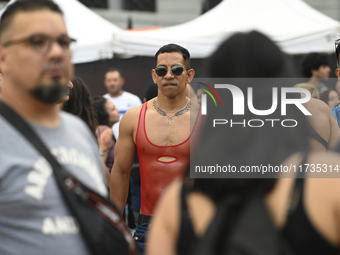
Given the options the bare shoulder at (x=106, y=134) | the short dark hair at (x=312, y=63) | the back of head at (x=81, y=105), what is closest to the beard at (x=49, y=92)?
the back of head at (x=81, y=105)

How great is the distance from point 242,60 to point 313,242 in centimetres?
59

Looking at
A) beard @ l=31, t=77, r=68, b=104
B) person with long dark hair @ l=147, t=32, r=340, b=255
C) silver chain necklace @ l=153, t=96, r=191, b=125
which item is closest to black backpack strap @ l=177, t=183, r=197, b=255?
person with long dark hair @ l=147, t=32, r=340, b=255

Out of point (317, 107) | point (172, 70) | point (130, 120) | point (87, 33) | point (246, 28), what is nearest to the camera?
point (317, 107)

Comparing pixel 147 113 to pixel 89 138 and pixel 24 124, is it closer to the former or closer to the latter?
pixel 89 138

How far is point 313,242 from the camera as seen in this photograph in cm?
136

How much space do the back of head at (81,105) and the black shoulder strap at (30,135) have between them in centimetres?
247

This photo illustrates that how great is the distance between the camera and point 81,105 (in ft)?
14.4

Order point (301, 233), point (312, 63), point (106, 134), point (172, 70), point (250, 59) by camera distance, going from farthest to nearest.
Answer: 1. point (312, 63)
2. point (106, 134)
3. point (172, 70)
4. point (250, 59)
5. point (301, 233)

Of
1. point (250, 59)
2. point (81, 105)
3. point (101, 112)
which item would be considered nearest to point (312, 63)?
point (101, 112)

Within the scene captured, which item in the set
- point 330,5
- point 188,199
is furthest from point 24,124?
point 330,5

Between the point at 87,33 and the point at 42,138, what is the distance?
27.6ft

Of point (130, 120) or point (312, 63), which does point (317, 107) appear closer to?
point (130, 120)

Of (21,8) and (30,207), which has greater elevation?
(21,8)

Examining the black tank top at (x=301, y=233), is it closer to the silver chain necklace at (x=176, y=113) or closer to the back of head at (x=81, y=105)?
the silver chain necklace at (x=176, y=113)
